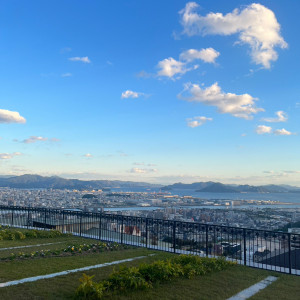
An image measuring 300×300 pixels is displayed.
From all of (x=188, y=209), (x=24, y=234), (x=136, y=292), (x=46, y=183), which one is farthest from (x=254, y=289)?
(x=46, y=183)

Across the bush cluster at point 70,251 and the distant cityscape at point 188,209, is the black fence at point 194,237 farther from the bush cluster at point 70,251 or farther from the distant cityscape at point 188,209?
the distant cityscape at point 188,209

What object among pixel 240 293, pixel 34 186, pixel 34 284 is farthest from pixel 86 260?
pixel 34 186

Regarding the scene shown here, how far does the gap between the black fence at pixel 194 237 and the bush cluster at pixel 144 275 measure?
1.41m

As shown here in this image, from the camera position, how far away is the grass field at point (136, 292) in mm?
5285

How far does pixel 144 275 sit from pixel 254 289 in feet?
7.81

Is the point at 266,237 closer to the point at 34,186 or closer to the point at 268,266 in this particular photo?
the point at 268,266

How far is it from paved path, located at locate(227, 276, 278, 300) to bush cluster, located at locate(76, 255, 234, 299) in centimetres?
114

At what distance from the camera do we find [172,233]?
10.6 meters

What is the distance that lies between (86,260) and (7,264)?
1.98 m

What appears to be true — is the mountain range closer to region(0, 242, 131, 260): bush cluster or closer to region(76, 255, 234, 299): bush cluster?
region(0, 242, 131, 260): bush cluster

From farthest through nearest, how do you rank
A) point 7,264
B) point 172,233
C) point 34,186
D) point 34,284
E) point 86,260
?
point 34,186, point 172,233, point 86,260, point 7,264, point 34,284

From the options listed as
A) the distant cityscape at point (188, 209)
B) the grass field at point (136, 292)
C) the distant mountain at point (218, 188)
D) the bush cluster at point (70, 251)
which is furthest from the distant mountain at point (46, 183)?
the grass field at point (136, 292)

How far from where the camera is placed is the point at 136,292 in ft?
18.0

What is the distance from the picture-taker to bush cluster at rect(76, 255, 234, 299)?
5074mm
